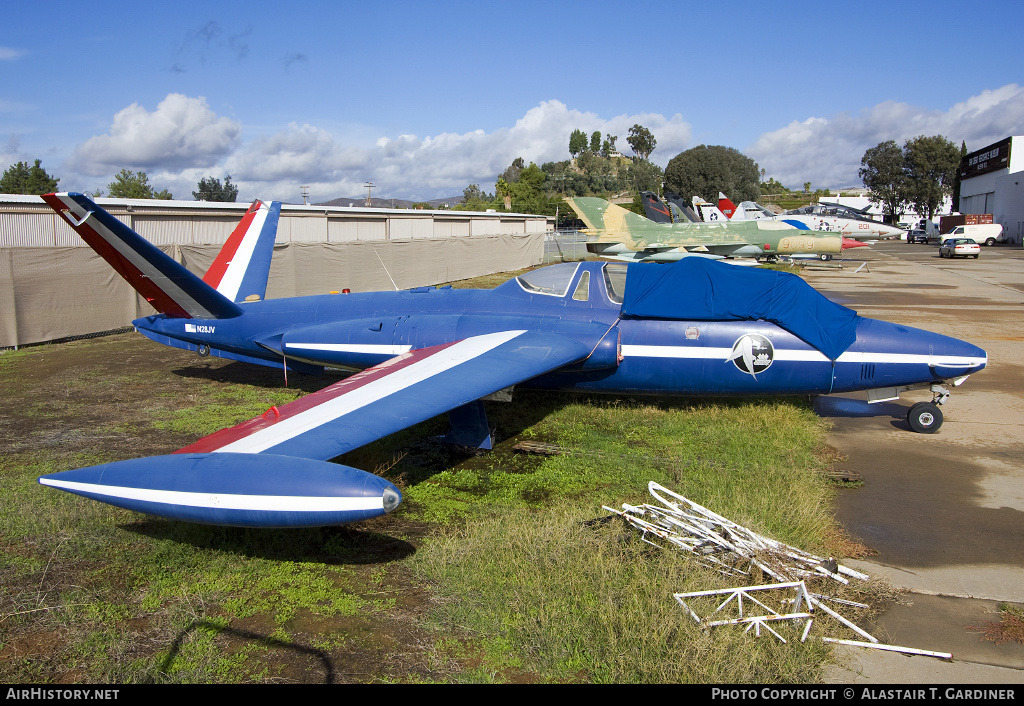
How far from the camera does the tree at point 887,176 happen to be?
108 meters

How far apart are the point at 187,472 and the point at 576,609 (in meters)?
3.02

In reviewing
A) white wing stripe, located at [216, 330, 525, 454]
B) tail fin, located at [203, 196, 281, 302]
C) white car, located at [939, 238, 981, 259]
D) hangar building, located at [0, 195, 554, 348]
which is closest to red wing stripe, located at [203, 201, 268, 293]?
tail fin, located at [203, 196, 281, 302]

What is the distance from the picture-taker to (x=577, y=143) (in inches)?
7146

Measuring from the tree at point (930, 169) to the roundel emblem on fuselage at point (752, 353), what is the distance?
11832 centimetres

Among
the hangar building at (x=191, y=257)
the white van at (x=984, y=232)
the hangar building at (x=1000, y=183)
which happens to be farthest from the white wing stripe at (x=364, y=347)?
the hangar building at (x=1000, y=183)

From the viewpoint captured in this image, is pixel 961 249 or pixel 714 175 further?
pixel 714 175

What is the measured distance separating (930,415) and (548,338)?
575 centimetres

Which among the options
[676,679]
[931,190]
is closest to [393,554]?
[676,679]

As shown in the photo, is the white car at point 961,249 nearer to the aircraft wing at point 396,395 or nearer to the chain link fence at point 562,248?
the chain link fence at point 562,248

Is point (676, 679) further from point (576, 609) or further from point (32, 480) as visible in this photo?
point (32, 480)

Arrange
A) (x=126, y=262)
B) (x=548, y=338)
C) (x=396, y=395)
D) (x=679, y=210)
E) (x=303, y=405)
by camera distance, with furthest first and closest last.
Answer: (x=679, y=210) → (x=126, y=262) → (x=548, y=338) → (x=396, y=395) → (x=303, y=405)

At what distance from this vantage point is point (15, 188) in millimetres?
82188

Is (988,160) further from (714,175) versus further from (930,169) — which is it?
(714,175)

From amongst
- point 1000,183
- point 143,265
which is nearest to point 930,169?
point 1000,183
